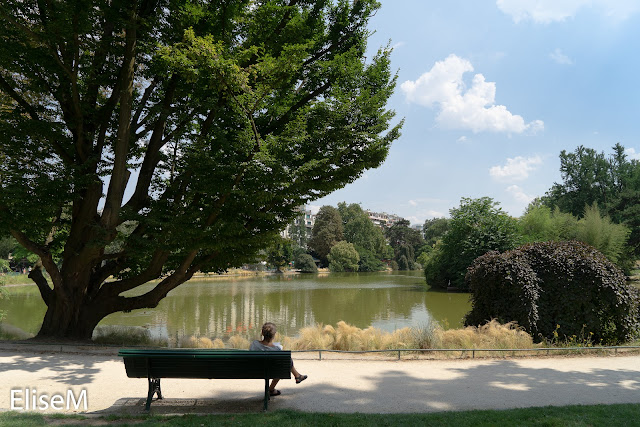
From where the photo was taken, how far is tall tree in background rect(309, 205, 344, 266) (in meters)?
84.8

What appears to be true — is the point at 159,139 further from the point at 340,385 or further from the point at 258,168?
the point at 340,385

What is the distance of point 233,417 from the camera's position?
4.29 metres

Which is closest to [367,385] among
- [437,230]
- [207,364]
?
[207,364]

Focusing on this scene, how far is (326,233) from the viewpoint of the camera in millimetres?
84562

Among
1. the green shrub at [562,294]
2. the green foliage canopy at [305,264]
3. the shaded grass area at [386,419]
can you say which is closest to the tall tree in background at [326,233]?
the green foliage canopy at [305,264]

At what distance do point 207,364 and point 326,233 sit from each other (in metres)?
80.0

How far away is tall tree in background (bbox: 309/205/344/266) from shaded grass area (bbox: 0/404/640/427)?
262 ft

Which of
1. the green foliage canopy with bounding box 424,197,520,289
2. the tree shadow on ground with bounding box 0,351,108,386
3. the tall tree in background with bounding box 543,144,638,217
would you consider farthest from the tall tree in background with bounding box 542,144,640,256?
the tree shadow on ground with bounding box 0,351,108,386

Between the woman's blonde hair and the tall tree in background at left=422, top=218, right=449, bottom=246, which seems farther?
the tall tree in background at left=422, top=218, right=449, bottom=246

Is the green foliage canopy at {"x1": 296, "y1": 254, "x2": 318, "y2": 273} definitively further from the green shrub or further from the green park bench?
the green park bench

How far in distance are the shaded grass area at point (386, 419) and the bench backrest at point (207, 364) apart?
49 centimetres

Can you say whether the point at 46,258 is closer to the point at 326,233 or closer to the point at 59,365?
the point at 59,365

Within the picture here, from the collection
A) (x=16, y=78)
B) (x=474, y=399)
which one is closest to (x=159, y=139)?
(x=16, y=78)

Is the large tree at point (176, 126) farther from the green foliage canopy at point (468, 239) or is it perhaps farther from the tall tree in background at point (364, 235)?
the tall tree in background at point (364, 235)
